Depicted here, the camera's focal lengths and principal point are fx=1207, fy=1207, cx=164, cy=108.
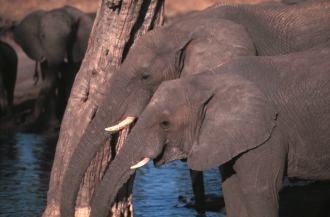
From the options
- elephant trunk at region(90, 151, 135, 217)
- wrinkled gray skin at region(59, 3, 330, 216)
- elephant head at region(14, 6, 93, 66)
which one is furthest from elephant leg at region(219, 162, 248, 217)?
elephant head at region(14, 6, 93, 66)

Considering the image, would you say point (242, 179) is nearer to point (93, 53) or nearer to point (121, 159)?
point (121, 159)

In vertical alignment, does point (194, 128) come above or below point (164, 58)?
below

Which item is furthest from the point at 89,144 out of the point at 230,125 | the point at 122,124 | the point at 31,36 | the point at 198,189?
the point at 31,36

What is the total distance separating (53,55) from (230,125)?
10.3 meters

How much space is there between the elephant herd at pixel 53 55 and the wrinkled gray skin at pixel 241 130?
9202 millimetres

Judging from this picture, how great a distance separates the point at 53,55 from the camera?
1684 centimetres

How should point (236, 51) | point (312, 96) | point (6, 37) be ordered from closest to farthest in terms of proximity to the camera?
Answer: point (312, 96), point (236, 51), point (6, 37)

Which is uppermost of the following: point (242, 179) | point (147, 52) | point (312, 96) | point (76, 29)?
point (76, 29)

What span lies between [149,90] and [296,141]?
54.1 inches

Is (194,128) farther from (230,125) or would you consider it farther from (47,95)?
(47,95)

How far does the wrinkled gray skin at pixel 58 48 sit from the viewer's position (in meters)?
16.7

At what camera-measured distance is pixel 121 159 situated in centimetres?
673

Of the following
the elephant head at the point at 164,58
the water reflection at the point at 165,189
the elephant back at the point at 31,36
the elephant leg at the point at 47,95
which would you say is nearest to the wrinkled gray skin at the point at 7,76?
the elephant back at the point at 31,36

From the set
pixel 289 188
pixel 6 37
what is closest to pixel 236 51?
pixel 289 188
